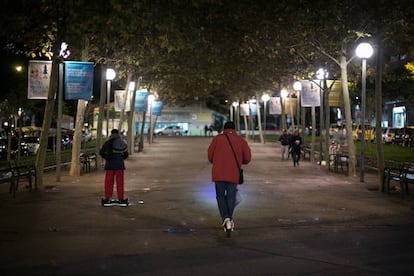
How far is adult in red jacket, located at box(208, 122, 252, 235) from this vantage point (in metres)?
10.9

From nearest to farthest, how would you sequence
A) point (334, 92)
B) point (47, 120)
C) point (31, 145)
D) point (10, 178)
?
point (10, 178) < point (47, 120) < point (334, 92) < point (31, 145)

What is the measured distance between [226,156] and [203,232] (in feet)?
4.86

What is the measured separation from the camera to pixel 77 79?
2117cm

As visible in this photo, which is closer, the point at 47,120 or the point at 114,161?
the point at 114,161

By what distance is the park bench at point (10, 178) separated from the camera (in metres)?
16.5

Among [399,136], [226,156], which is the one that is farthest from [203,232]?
[399,136]

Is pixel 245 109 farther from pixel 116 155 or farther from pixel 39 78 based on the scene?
pixel 116 155

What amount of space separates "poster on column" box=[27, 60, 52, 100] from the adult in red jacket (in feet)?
35.5

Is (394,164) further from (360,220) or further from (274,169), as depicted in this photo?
(360,220)

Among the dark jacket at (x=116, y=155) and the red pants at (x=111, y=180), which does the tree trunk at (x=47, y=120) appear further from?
the dark jacket at (x=116, y=155)

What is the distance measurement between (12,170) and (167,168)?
1212 cm

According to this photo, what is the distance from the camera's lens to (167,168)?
28.8 m

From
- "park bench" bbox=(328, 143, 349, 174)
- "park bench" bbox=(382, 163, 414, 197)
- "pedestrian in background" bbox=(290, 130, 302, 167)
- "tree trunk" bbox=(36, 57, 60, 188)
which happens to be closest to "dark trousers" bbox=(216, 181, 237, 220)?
"park bench" bbox=(382, 163, 414, 197)

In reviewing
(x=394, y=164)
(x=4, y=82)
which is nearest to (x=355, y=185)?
(x=394, y=164)
